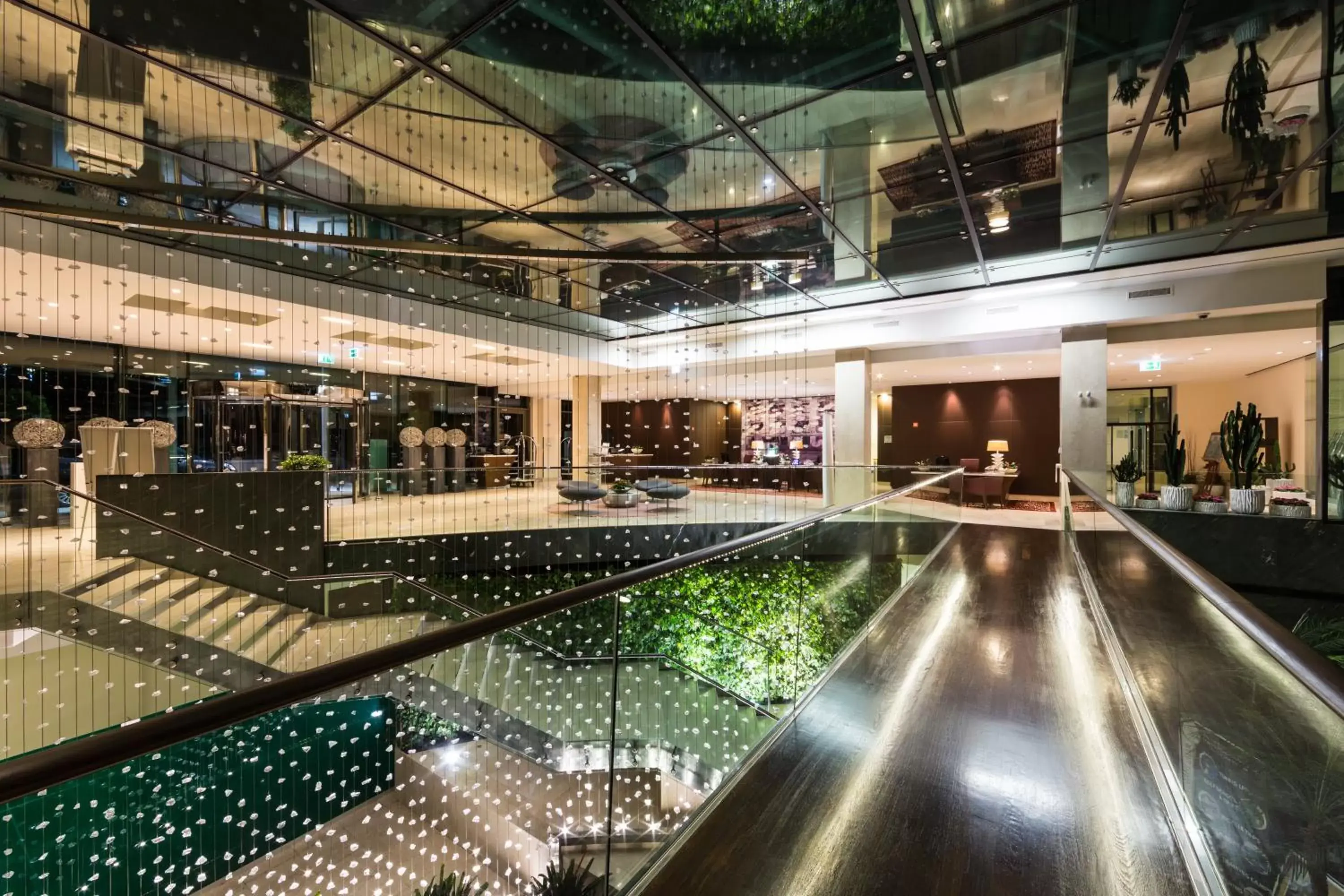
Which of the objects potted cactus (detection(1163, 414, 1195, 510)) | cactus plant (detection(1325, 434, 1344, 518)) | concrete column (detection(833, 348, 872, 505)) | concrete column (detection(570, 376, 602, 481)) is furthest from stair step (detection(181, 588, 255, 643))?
cactus plant (detection(1325, 434, 1344, 518))

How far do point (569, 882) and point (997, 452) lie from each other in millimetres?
16328

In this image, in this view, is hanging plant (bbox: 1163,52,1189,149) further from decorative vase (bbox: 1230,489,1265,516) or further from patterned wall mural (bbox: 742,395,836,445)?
Result: patterned wall mural (bbox: 742,395,836,445)

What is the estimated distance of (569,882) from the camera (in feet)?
5.36

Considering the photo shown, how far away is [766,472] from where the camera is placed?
40.4ft

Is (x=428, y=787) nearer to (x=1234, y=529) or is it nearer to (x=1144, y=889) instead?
(x=1144, y=889)

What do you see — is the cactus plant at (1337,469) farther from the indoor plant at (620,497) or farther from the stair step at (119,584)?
the stair step at (119,584)

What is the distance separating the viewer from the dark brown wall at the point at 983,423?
600 inches

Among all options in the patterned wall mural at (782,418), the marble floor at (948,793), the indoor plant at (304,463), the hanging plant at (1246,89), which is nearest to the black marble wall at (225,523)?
the indoor plant at (304,463)

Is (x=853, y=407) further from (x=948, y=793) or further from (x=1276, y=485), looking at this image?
(x=948, y=793)

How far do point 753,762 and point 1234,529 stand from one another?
8.60 meters

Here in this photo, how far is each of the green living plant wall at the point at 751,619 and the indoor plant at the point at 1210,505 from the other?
5.52 meters

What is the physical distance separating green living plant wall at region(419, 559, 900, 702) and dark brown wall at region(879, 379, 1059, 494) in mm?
12659

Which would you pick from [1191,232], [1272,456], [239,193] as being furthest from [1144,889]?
[1272,456]

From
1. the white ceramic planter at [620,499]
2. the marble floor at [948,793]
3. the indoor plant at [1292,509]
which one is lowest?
the marble floor at [948,793]
